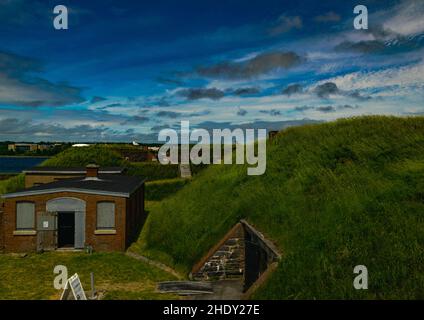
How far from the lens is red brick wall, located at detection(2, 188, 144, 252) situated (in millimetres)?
23750

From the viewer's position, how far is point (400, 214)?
13711 mm

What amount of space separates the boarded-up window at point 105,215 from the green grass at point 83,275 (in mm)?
1893

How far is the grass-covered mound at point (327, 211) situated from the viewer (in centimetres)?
1202

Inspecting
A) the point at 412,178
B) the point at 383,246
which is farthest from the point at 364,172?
the point at 383,246

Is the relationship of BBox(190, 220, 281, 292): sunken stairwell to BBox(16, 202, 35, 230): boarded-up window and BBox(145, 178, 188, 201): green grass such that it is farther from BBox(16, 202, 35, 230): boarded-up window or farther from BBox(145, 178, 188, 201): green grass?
BBox(145, 178, 188, 201): green grass

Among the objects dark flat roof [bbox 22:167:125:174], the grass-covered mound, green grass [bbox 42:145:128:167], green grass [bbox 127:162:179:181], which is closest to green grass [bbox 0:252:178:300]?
the grass-covered mound

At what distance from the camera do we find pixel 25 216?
23938mm

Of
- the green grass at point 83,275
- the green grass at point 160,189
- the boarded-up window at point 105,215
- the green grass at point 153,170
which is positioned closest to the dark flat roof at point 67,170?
the green grass at point 160,189

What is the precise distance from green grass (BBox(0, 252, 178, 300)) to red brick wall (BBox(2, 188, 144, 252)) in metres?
0.78

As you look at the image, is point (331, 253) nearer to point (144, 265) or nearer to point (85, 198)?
point (144, 265)

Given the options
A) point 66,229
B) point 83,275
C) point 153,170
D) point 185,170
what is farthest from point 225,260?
point 185,170

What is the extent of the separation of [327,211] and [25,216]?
757 inches

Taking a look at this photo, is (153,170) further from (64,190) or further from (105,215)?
(64,190)

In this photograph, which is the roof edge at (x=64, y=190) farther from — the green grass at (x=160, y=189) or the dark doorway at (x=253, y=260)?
the green grass at (x=160, y=189)
